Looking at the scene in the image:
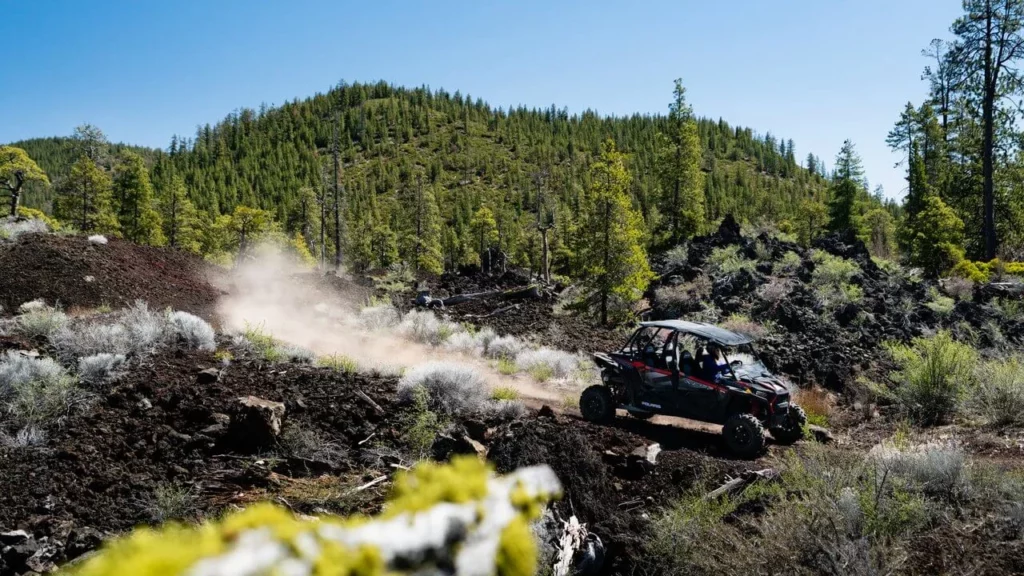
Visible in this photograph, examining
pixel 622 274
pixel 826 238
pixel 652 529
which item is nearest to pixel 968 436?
pixel 652 529

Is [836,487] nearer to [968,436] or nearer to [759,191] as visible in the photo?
[968,436]

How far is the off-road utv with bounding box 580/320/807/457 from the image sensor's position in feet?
28.8

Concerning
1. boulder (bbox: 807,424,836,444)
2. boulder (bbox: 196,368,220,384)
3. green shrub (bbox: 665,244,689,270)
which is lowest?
boulder (bbox: 807,424,836,444)

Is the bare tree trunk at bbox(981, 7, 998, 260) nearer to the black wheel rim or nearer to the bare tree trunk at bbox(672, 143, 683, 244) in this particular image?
the bare tree trunk at bbox(672, 143, 683, 244)

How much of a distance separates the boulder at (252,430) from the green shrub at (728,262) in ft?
57.7

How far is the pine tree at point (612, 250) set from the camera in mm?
22125

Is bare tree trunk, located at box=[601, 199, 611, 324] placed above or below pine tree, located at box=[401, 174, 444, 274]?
below

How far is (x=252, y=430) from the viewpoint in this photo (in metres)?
6.91

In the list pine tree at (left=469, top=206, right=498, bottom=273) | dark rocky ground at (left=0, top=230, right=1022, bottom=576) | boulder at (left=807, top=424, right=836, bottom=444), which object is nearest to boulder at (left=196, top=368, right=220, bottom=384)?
dark rocky ground at (left=0, top=230, right=1022, bottom=576)

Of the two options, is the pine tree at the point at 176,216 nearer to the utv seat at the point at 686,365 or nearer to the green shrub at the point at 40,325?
the green shrub at the point at 40,325

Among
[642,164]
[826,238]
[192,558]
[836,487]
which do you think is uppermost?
[642,164]

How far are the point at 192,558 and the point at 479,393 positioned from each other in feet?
28.8

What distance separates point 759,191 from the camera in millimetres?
107750

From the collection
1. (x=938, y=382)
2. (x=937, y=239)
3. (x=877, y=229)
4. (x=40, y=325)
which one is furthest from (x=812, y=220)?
(x=40, y=325)
